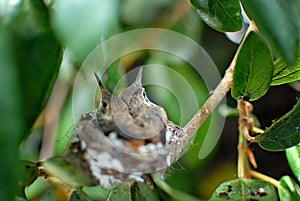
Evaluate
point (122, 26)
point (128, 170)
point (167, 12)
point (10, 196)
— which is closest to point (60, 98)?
point (122, 26)

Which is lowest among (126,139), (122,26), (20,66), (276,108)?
(276,108)

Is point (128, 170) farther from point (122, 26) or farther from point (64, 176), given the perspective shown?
point (122, 26)

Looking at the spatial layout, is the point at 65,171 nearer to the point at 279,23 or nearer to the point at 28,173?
the point at 28,173

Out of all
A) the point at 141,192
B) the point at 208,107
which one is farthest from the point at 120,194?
Answer: the point at 208,107

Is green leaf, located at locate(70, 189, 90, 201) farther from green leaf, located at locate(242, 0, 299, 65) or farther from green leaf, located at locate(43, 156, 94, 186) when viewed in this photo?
green leaf, located at locate(242, 0, 299, 65)

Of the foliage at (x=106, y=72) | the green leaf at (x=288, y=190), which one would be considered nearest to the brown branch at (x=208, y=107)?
the foliage at (x=106, y=72)

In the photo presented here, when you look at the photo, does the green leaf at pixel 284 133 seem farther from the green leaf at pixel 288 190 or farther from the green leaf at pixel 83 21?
the green leaf at pixel 83 21

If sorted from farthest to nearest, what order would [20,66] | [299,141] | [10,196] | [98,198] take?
1. [98,198]
2. [299,141]
3. [20,66]
4. [10,196]
